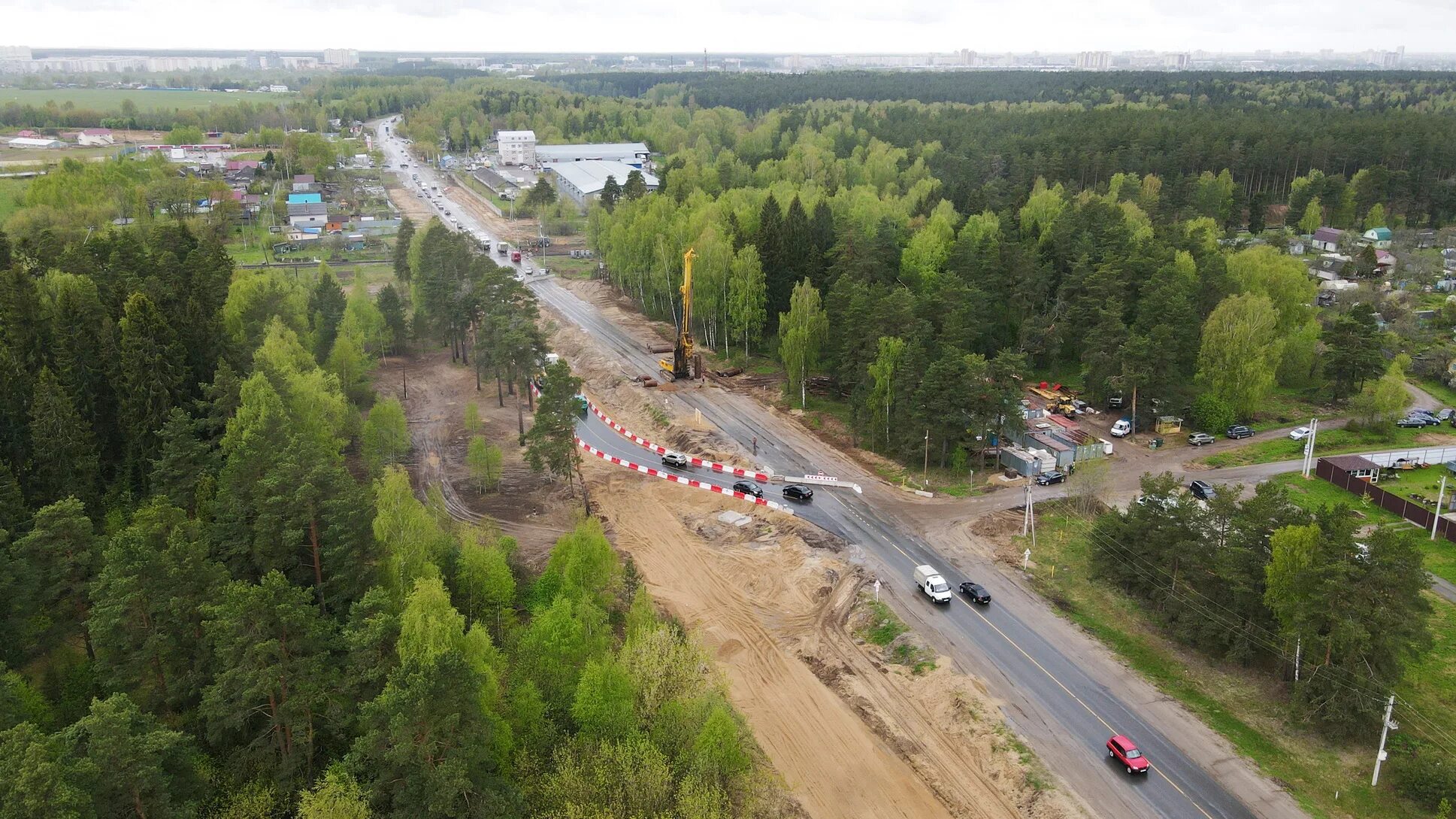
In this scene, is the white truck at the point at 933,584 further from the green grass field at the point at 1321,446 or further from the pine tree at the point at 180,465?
the pine tree at the point at 180,465

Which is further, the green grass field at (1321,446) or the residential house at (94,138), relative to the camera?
the residential house at (94,138)

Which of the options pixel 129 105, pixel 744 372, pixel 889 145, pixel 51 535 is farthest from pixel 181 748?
pixel 129 105

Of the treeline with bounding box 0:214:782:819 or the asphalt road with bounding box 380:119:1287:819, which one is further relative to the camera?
the asphalt road with bounding box 380:119:1287:819

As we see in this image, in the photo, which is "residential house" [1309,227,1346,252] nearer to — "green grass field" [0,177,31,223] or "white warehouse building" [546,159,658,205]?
"white warehouse building" [546,159,658,205]

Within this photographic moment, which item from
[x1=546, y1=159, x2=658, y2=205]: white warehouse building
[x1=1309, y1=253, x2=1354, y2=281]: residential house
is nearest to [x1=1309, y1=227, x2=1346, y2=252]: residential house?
[x1=1309, y1=253, x2=1354, y2=281]: residential house

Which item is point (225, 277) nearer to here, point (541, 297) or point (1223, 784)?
point (541, 297)

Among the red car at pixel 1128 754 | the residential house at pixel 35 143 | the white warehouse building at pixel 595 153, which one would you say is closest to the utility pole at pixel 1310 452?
the red car at pixel 1128 754
